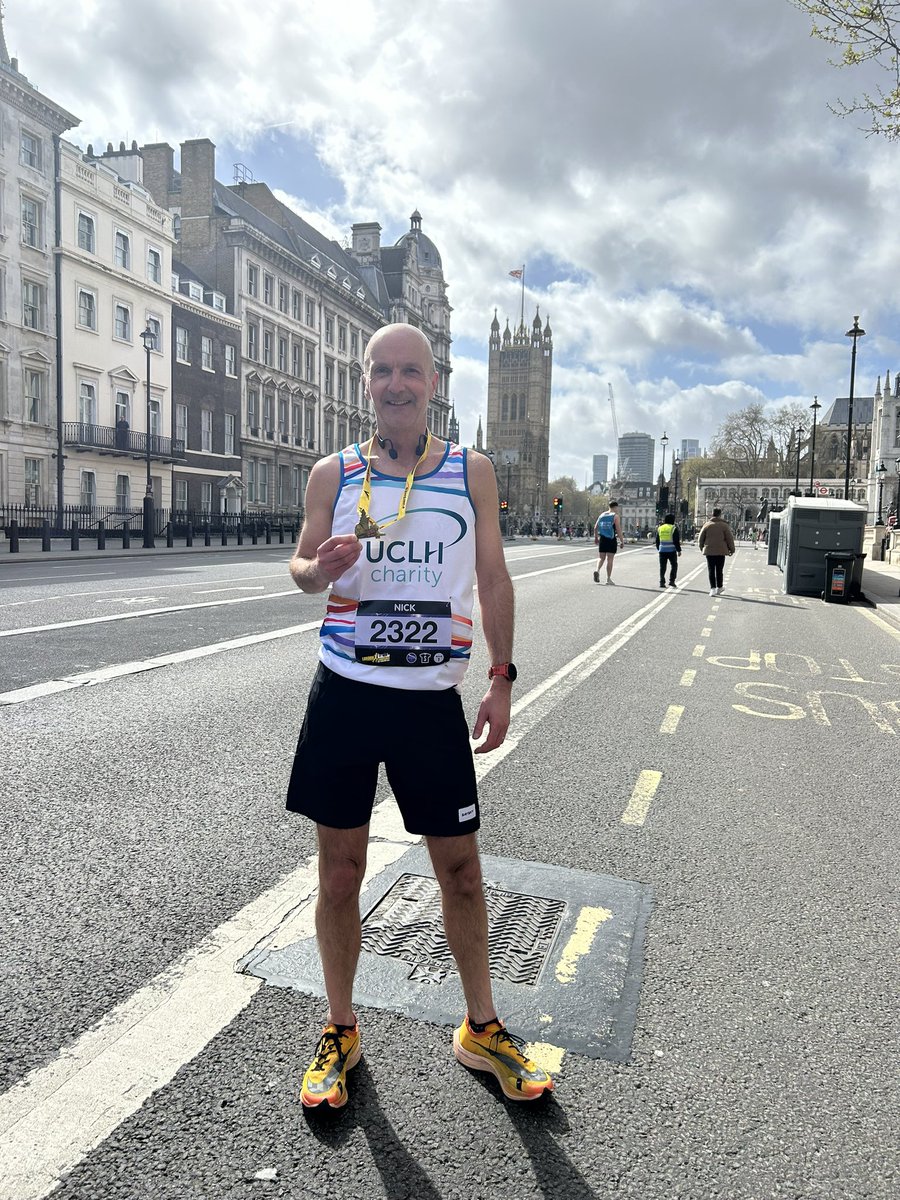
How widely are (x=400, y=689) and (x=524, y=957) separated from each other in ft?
4.14

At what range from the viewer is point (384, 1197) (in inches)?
77.1

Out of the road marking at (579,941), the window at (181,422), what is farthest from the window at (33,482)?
the road marking at (579,941)

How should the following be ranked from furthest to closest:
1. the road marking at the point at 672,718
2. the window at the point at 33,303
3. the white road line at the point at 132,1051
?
the window at the point at 33,303 < the road marking at the point at 672,718 < the white road line at the point at 132,1051

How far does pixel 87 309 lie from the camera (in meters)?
37.2

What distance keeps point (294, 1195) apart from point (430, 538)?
1610 millimetres

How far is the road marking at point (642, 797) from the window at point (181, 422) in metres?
42.5

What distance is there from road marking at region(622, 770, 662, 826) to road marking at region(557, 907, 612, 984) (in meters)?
1.13

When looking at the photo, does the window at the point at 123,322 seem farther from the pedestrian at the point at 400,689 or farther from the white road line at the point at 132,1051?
the pedestrian at the point at 400,689

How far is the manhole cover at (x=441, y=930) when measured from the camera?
9.72 feet

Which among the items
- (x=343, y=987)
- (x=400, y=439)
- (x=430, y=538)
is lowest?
(x=343, y=987)

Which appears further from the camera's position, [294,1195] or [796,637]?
[796,637]

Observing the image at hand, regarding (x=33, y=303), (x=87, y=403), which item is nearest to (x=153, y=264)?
(x=33, y=303)

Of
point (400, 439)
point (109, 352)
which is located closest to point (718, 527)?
point (400, 439)

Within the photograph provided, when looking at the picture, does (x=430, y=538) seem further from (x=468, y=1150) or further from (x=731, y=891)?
(x=731, y=891)
